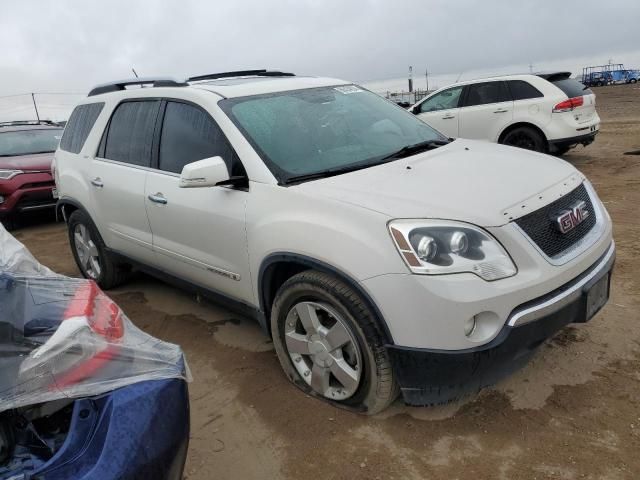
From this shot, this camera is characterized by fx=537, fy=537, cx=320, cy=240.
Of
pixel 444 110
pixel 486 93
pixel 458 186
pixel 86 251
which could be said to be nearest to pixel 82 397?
pixel 458 186

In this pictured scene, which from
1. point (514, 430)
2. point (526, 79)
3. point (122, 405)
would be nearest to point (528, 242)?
point (514, 430)

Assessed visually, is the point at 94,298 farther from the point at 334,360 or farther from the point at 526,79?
the point at 526,79

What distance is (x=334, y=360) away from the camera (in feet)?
9.00

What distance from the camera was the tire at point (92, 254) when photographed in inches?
187

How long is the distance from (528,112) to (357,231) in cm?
765

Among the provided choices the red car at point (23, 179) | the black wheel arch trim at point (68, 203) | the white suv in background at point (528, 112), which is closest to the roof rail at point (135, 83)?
the black wheel arch trim at point (68, 203)

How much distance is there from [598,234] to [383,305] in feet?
4.38

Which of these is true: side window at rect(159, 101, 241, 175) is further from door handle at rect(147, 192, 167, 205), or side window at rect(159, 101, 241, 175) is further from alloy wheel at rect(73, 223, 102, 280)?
alloy wheel at rect(73, 223, 102, 280)

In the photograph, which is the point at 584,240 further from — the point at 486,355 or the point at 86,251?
the point at 86,251

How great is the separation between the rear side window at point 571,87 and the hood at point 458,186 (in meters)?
6.51

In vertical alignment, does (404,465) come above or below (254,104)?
below

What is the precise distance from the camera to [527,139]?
9.24 metres

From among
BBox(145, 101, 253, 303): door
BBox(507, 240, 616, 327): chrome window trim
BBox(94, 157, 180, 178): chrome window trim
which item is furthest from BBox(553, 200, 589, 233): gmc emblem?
BBox(94, 157, 180, 178): chrome window trim

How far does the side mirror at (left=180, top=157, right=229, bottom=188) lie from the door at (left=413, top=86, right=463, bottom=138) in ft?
25.4
